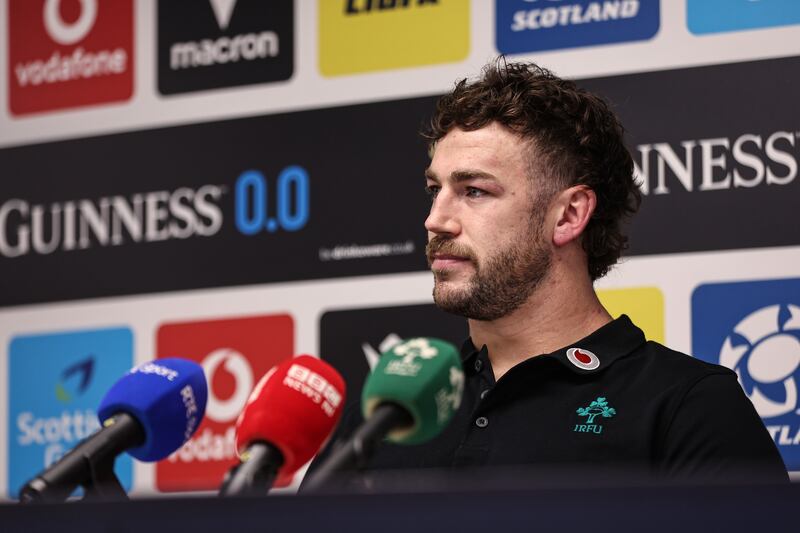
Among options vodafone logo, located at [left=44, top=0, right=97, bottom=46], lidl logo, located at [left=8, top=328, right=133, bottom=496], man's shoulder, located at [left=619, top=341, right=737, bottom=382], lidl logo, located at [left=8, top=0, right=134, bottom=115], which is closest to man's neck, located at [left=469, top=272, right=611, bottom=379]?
man's shoulder, located at [left=619, top=341, right=737, bottom=382]

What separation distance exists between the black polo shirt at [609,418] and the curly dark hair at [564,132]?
0.84 ft

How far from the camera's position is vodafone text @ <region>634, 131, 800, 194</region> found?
8.71 ft

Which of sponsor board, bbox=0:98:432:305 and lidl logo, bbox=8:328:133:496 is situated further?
lidl logo, bbox=8:328:133:496

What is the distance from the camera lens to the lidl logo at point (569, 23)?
111 inches

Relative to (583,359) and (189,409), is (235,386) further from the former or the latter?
(189,409)

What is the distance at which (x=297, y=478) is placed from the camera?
9.88 ft

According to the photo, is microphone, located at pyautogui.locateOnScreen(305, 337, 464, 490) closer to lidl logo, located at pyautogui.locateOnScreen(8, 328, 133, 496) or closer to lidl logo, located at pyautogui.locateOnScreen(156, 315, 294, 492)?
lidl logo, located at pyautogui.locateOnScreen(156, 315, 294, 492)

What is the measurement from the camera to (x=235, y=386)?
315 centimetres

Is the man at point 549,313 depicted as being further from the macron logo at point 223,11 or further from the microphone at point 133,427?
the macron logo at point 223,11

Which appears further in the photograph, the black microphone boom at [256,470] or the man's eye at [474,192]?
the man's eye at [474,192]

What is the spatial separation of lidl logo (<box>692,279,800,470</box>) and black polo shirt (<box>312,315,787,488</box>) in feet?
1.29

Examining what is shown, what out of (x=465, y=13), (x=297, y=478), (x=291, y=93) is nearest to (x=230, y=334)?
(x=297, y=478)

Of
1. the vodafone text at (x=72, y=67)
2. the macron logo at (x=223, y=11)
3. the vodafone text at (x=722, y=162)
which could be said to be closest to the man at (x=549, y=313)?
the vodafone text at (x=722, y=162)

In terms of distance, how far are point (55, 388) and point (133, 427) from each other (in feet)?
5.95
